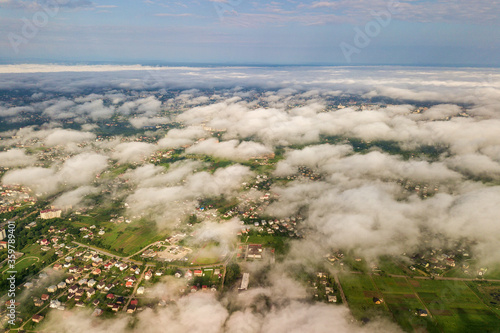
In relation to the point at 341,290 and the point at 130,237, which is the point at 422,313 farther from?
the point at 130,237

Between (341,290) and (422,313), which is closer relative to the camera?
(422,313)

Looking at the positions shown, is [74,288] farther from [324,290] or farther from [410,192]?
[410,192]

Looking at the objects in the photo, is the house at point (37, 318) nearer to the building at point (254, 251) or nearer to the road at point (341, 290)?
the building at point (254, 251)

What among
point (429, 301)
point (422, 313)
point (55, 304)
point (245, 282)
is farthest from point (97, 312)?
point (429, 301)

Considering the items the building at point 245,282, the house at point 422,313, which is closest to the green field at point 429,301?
the house at point 422,313

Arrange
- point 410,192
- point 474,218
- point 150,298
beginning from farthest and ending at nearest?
point 410,192
point 474,218
point 150,298

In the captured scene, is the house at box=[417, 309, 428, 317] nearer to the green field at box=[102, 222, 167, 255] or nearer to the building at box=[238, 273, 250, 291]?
the building at box=[238, 273, 250, 291]

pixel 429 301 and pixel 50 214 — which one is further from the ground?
pixel 50 214

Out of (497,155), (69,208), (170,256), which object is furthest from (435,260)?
(69,208)
